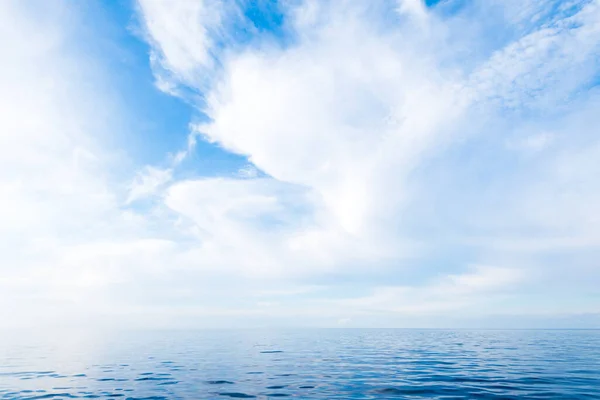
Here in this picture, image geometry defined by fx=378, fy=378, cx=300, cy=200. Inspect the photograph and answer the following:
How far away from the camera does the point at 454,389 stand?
80.1ft

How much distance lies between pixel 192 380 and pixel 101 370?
→ 42.3 ft

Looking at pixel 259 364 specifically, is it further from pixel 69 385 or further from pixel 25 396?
pixel 25 396

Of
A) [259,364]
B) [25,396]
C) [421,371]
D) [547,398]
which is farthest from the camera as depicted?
[259,364]

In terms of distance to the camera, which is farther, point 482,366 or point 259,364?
point 259,364

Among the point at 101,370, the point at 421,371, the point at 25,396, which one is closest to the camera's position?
the point at 25,396

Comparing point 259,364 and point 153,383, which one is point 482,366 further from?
point 153,383

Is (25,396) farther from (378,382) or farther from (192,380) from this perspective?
(378,382)

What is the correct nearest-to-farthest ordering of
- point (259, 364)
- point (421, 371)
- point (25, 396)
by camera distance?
point (25, 396)
point (421, 371)
point (259, 364)

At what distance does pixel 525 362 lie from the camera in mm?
39406

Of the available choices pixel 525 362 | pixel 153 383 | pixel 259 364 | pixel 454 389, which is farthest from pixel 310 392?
pixel 525 362

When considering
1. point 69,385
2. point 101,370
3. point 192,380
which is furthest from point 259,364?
point 69,385

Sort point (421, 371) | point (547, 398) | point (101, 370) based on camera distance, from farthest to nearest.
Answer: point (101, 370) < point (421, 371) < point (547, 398)

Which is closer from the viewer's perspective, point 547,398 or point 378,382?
point 547,398

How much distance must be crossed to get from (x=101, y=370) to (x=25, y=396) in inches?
528
